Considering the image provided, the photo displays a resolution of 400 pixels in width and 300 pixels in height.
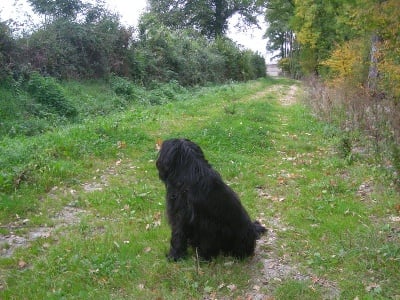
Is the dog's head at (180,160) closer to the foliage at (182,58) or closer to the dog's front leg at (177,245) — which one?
the dog's front leg at (177,245)

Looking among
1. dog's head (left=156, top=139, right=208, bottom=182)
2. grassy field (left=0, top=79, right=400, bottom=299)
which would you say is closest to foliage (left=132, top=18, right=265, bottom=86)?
grassy field (left=0, top=79, right=400, bottom=299)

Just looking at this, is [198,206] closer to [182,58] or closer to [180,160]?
[180,160]

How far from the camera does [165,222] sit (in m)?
6.31

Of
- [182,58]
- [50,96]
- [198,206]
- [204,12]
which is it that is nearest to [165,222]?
[198,206]

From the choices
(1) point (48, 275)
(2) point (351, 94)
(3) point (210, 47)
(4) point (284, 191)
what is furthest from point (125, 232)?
(3) point (210, 47)

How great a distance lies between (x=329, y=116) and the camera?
Answer: 14188mm

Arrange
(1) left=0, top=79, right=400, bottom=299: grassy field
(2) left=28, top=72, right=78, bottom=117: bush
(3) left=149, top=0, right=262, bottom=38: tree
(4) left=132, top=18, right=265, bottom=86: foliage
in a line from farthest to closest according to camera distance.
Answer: (3) left=149, top=0, right=262, bottom=38: tree → (4) left=132, top=18, right=265, bottom=86: foliage → (2) left=28, top=72, right=78, bottom=117: bush → (1) left=0, top=79, right=400, bottom=299: grassy field

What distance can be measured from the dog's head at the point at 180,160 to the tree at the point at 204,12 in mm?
39590

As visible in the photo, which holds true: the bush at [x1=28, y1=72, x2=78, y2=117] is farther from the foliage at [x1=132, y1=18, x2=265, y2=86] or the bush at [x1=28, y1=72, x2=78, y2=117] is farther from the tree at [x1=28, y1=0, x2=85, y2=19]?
the foliage at [x1=132, y1=18, x2=265, y2=86]

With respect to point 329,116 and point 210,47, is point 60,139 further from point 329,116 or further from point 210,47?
point 210,47

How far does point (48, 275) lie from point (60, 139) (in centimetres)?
530

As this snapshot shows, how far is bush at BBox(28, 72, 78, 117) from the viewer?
44.6ft

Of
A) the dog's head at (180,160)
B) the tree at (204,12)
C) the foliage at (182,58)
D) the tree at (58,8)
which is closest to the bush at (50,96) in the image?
the tree at (58,8)

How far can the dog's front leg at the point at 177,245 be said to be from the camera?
16.3 ft
